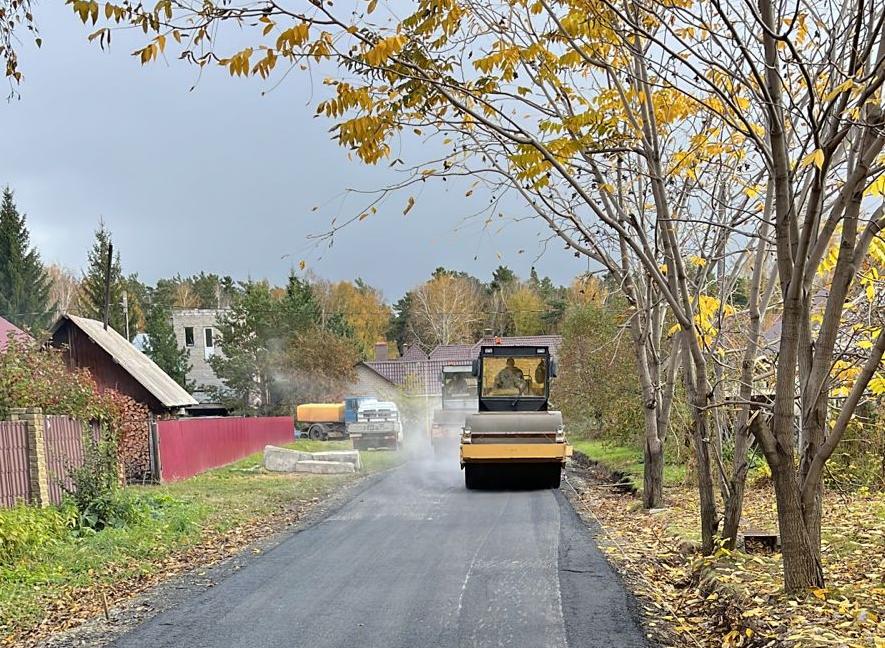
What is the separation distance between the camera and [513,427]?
64.2ft

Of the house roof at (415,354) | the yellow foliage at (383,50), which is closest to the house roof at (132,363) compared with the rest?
the yellow foliage at (383,50)

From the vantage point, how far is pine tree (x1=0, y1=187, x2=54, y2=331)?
6072 cm

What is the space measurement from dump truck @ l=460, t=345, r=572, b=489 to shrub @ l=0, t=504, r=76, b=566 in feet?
28.3

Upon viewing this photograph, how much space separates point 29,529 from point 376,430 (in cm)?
3041

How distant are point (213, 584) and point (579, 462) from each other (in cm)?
2442

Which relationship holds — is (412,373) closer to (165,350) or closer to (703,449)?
(165,350)

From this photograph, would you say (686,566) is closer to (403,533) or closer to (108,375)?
(403,533)

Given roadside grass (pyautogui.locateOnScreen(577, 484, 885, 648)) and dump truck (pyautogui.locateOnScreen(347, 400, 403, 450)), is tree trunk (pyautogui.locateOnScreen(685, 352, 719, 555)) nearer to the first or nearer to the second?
roadside grass (pyautogui.locateOnScreen(577, 484, 885, 648))

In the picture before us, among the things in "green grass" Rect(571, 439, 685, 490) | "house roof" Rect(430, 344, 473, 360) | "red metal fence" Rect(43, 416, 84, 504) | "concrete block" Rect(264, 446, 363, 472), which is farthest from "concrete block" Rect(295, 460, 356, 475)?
"house roof" Rect(430, 344, 473, 360)

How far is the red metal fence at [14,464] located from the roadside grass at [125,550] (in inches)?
23.3

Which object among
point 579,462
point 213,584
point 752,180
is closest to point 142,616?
point 213,584

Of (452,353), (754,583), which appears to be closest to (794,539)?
(754,583)

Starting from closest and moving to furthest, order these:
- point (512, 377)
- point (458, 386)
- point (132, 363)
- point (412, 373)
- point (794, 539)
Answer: point (794, 539)
point (512, 377)
point (458, 386)
point (132, 363)
point (412, 373)

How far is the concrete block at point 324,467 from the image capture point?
27.6 metres
